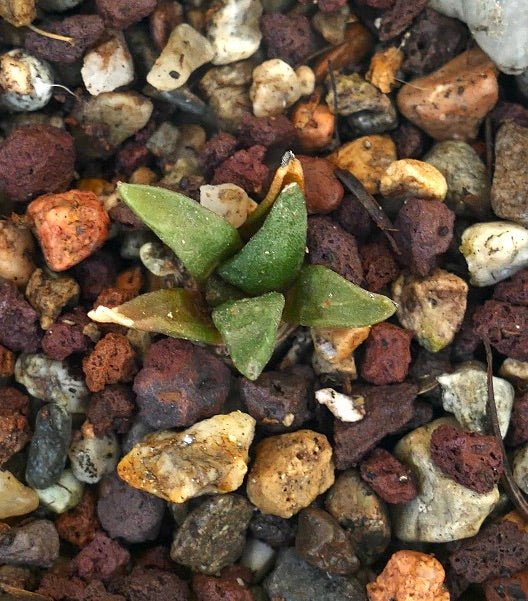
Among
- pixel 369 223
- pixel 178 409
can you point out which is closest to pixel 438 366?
pixel 369 223

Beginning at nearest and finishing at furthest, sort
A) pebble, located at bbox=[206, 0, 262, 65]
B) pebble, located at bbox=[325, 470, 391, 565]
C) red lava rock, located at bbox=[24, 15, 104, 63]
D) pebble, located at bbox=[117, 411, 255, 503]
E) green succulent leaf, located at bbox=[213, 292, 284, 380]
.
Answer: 1. green succulent leaf, located at bbox=[213, 292, 284, 380]
2. pebble, located at bbox=[117, 411, 255, 503]
3. pebble, located at bbox=[325, 470, 391, 565]
4. red lava rock, located at bbox=[24, 15, 104, 63]
5. pebble, located at bbox=[206, 0, 262, 65]

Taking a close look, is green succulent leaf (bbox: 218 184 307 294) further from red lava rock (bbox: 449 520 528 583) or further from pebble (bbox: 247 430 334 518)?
red lava rock (bbox: 449 520 528 583)

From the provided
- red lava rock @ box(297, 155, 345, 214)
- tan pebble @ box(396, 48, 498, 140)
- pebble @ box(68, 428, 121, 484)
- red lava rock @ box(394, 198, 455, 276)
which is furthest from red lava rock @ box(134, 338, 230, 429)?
tan pebble @ box(396, 48, 498, 140)

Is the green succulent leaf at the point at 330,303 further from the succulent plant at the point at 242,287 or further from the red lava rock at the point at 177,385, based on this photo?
the red lava rock at the point at 177,385

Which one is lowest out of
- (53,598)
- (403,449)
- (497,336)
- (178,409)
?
(53,598)

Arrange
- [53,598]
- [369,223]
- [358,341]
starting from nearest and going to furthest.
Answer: [53,598] < [358,341] < [369,223]

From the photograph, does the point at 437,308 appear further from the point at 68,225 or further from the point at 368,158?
the point at 68,225

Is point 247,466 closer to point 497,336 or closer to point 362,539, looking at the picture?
point 362,539
